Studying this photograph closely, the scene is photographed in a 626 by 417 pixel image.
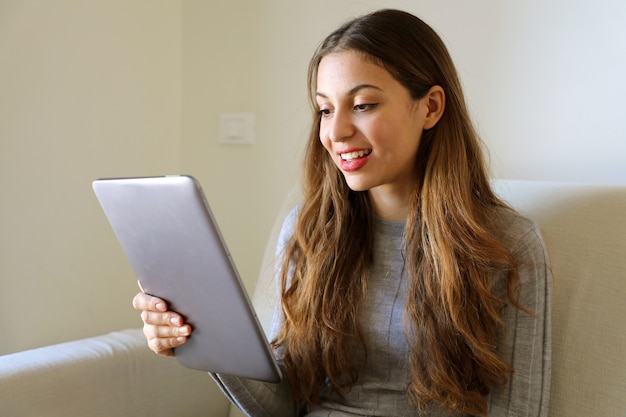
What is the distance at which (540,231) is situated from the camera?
3.69 feet

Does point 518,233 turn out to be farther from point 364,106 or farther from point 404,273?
point 364,106

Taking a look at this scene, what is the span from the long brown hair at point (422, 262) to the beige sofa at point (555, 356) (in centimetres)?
11

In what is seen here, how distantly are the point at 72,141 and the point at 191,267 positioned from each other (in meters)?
0.86

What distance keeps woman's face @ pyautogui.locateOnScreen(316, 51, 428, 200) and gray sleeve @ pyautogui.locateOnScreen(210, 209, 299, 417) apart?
0.34 m

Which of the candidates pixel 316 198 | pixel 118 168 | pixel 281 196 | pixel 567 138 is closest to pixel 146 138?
pixel 118 168

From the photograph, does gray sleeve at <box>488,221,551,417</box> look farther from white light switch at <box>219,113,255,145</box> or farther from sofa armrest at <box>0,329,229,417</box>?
white light switch at <box>219,113,255,145</box>

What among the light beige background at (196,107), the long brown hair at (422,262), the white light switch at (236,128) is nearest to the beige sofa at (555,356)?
the long brown hair at (422,262)

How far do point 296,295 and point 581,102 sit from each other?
25.1 inches

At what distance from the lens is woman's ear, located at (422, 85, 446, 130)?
1104mm

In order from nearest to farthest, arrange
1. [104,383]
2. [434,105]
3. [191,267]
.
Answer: [191,267] → [434,105] → [104,383]

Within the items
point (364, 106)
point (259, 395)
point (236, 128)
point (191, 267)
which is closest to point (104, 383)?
point (259, 395)

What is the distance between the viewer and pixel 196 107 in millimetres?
1933

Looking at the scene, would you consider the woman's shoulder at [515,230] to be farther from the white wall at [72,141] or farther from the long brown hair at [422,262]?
the white wall at [72,141]

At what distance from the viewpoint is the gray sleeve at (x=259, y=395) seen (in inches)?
43.9
